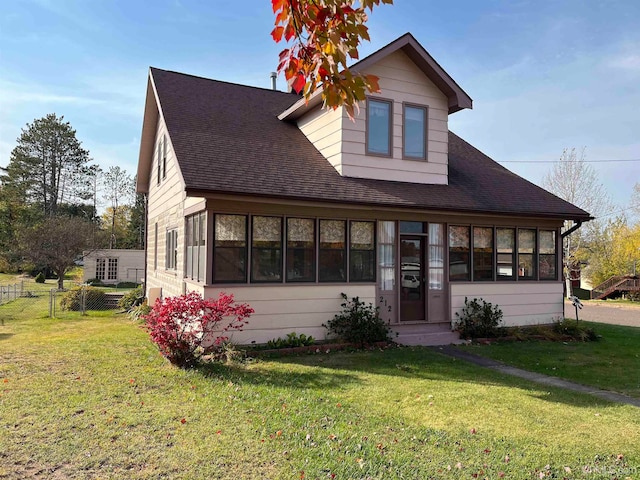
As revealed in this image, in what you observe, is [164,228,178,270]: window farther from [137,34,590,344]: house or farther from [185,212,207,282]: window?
[185,212,207,282]: window

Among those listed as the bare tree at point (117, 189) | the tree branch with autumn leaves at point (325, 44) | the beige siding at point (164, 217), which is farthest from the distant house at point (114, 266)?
the tree branch with autumn leaves at point (325, 44)

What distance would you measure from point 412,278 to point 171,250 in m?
6.75

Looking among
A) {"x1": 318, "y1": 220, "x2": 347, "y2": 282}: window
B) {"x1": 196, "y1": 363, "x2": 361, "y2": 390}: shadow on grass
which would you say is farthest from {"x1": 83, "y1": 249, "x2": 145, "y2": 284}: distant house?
{"x1": 196, "y1": 363, "x2": 361, "y2": 390}: shadow on grass

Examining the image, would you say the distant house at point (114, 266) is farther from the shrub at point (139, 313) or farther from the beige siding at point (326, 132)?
the beige siding at point (326, 132)

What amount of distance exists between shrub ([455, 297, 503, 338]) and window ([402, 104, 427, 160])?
379 centimetres

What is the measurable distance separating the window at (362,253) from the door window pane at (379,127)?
73.4 inches

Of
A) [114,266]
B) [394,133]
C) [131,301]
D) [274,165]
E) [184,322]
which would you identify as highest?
[394,133]

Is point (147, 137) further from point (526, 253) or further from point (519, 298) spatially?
point (519, 298)

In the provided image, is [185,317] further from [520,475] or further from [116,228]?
[116,228]

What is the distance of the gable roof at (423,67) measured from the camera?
10.7 meters

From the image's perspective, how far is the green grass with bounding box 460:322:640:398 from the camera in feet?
24.6

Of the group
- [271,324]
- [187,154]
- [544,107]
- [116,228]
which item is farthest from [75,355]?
[116,228]

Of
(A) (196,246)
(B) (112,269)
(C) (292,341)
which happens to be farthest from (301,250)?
(B) (112,269)

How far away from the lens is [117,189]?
5075 cm
